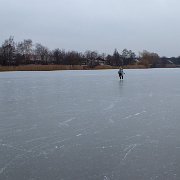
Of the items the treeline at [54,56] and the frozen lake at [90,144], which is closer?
the frozen lake at [90,144]

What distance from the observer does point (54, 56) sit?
6062 centimetres

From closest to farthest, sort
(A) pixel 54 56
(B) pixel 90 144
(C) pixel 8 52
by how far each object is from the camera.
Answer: (B) pixel 90 144, (C) pixel 8 52, (A) pixel 54 56

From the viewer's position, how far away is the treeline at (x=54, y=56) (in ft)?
171

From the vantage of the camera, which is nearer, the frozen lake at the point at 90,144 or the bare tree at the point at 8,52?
the frozen lake at the point at 90,144

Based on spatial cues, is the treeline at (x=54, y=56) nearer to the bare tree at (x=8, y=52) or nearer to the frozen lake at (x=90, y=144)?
the bare tree at (x=8, y=52)

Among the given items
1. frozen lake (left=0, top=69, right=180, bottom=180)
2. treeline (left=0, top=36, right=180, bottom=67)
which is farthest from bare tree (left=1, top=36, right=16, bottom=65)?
frozen lake (left=0, top=69, right=180, bottom=180)

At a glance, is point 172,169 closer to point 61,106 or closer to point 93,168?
point 93,168

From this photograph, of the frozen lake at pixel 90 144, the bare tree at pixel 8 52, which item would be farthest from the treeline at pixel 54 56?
the frozen lake at pixel 90 144

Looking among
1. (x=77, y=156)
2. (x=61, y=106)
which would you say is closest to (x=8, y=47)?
(x=61, y=106)

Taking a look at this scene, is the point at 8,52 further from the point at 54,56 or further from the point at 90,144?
the point at 90,144

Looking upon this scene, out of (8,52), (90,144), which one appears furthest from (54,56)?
(90,144)

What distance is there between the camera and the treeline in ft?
171

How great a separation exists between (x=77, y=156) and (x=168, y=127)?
6.83 ft

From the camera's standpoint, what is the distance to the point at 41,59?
203 feet
